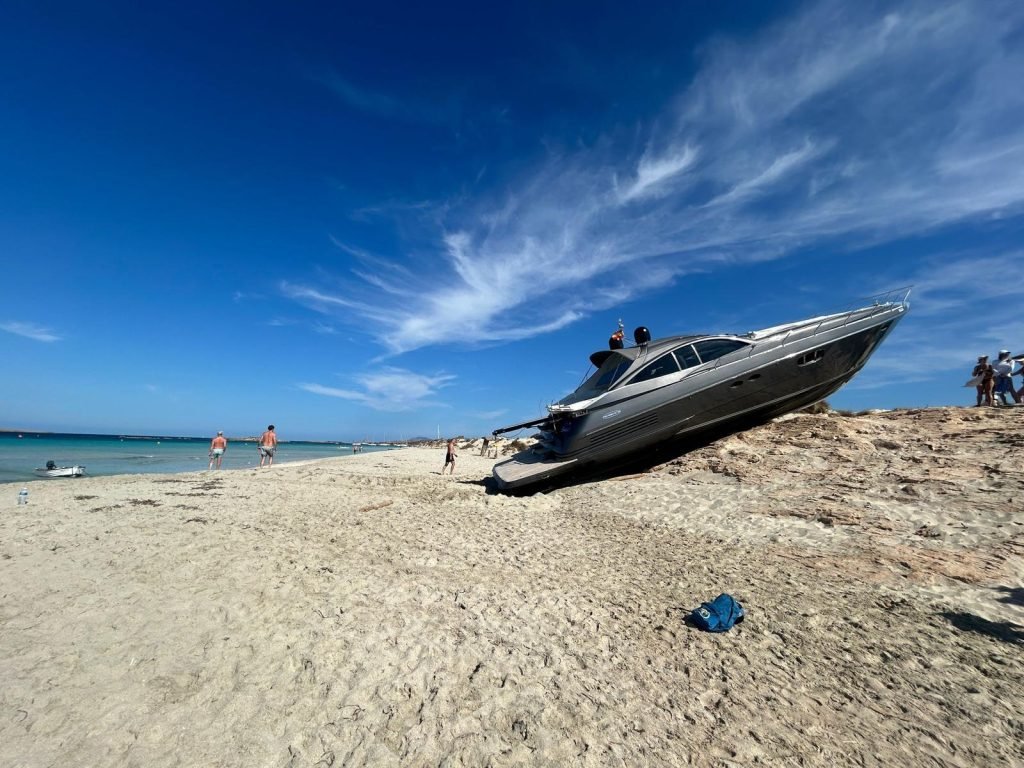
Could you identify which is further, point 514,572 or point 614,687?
point 514,572

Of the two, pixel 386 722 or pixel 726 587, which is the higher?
pixel 726 587

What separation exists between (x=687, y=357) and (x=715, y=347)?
32.1 inches

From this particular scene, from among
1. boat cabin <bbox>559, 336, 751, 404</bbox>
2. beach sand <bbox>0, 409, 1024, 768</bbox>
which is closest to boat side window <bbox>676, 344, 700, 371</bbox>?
boat cabin <bbox>559, 336, 751, 404</bbox>

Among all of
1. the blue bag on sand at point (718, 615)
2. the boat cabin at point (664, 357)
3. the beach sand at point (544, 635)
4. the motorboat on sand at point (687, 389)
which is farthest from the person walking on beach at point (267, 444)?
the blue bag on sand at point (718, 615)

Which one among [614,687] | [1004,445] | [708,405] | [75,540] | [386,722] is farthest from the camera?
[708,405]

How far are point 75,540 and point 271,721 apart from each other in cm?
641

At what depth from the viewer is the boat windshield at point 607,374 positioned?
10.9 meters

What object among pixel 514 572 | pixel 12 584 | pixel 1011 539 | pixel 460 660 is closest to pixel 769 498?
pixel 1011 539

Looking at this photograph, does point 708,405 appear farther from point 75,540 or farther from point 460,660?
point 75,540

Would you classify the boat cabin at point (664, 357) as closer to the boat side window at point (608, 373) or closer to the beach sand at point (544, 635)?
the boat side window at point (608, 373)

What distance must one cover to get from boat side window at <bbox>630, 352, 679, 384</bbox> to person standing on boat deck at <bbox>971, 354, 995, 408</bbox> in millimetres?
8806

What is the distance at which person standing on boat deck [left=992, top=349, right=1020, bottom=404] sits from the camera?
36.7ft

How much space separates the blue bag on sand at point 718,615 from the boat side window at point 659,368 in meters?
6.84

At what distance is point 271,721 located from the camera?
9.41ft
